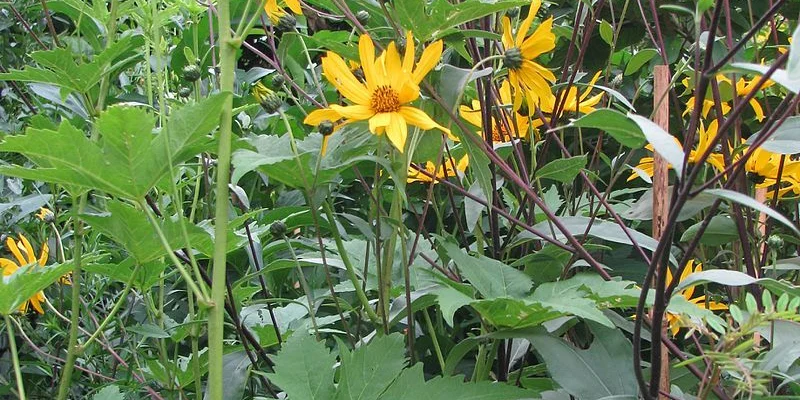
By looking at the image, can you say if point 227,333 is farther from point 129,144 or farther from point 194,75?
point 129,144

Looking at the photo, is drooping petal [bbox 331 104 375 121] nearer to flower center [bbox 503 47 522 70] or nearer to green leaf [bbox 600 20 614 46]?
flower center [bbox 503 47 522 70]

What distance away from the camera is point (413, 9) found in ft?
2.07

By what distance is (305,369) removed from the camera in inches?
24.2

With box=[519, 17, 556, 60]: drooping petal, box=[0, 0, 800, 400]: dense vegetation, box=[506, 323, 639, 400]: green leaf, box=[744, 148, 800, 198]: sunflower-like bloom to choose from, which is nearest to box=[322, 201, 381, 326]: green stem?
box=[0, 0, 800, 400]: dense vegetation

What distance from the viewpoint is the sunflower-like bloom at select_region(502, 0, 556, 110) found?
2.34ft

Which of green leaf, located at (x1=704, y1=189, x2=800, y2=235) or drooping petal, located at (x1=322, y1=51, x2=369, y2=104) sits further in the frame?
drooping petal, located at (x1=322, y1=51, x2=369, y2=104)

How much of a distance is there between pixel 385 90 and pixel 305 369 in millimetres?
211

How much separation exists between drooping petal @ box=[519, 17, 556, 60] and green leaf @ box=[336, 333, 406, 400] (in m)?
0.27

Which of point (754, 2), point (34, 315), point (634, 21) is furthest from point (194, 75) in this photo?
point (754, 2)

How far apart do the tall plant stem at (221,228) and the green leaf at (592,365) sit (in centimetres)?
22

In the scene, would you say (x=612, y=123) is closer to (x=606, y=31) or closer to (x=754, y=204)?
(x=754, y=204)

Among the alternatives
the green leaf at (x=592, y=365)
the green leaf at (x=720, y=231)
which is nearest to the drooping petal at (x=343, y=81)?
the green leaf at (x=592, y=365)

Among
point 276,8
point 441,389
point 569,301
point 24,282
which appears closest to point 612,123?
point 569,301

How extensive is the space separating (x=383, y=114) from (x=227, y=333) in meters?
0.58
